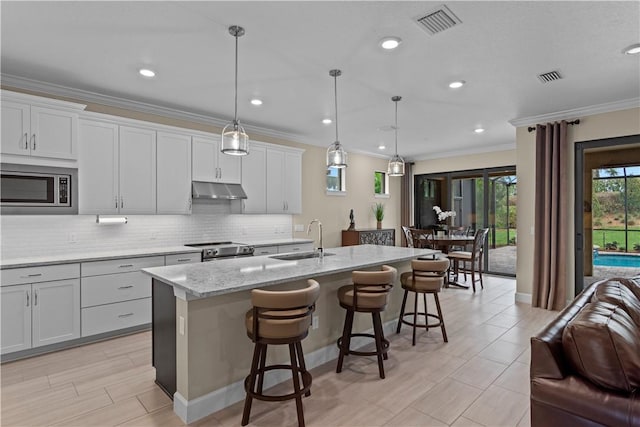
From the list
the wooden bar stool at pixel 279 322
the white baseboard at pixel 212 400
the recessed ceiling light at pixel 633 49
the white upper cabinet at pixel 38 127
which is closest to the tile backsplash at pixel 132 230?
the white upper cabinet at pixel 38 127

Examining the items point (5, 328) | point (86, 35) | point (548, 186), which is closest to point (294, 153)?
point (86, 35)

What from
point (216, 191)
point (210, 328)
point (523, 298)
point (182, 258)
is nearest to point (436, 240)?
point (523, 298)

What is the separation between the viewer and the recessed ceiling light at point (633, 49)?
301 cm

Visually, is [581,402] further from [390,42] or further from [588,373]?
[390,42]

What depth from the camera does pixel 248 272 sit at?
110 inches

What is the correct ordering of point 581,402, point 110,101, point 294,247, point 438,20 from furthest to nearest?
point 294,247 < point 110,101 < point 438,20 < point 581,402

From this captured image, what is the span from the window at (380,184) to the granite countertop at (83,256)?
16.4 feet

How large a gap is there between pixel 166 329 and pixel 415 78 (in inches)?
135

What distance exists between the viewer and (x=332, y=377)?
301 centimetres

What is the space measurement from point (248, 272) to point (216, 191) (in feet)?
8.32

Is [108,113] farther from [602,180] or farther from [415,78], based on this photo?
[602,180]

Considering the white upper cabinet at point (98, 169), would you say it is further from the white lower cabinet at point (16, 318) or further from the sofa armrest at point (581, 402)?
the sofa armrest at point (581, 402)

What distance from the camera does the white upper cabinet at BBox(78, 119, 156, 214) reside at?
403 cm

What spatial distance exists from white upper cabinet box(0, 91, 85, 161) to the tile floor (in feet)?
6.91
